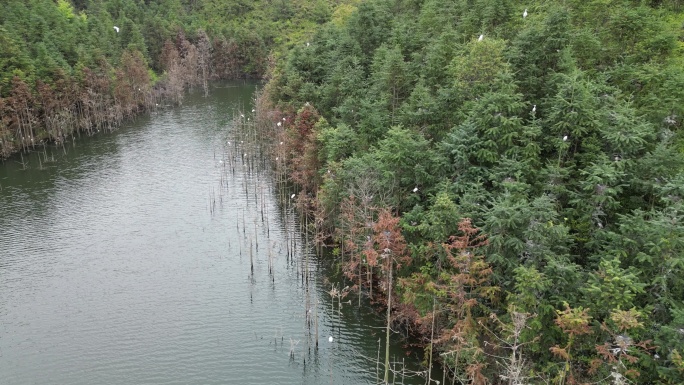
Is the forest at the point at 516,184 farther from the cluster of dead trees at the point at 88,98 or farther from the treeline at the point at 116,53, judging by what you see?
the treeline at the point at 116,53

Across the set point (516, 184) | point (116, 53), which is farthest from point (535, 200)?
point (116, 53)

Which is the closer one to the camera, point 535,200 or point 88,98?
point 535,200

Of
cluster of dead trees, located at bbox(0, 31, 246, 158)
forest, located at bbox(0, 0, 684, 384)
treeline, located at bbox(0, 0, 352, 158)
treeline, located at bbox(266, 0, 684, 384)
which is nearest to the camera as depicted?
treeline, located at bbox(266, 0, 684, 384)

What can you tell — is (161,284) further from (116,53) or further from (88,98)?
(116,53)

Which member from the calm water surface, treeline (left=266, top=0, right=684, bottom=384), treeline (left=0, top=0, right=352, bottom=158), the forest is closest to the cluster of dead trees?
treeline (left=0, top=0, right=352, bottom=158)

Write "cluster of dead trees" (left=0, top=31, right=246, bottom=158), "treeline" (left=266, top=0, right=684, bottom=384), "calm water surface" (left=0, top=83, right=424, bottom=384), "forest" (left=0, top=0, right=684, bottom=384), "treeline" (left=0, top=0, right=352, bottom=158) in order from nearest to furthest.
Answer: "treeline" (left=266, top=0, right=684, bottom=384) < "forest" (left=0, top=0, right=684, bottom=384) < "calm water surface" (left=0, top=83, right=424, bottom=384) < "cluster of dead trees" (left=0, top=31, right=246, bottom=158) < "treeline" (left=0, top=0, right=352, bottom=158)

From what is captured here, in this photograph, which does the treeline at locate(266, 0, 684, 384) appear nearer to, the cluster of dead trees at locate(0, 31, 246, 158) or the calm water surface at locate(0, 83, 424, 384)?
the calm water surface at locate(0, 83, 424, 384)

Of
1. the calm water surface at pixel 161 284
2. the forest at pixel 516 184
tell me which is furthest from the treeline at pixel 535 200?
the calm water surface at pixel 161 284
